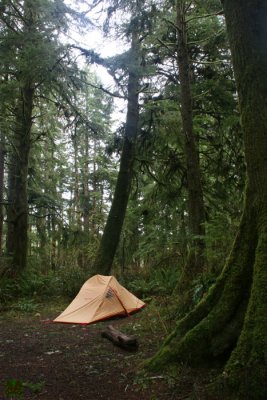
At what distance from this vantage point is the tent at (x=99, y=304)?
8.58 meters

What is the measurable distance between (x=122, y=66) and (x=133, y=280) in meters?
6.37

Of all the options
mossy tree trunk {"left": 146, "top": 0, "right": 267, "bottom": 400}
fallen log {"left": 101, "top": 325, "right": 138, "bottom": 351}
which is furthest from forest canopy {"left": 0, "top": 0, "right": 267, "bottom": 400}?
fallen log {"left": 101, "top": 325, "right": 138, "bottom": 351}

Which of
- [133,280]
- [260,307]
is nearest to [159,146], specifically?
[133,280]

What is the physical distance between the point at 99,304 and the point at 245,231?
17.7ft

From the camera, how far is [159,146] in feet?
39.5

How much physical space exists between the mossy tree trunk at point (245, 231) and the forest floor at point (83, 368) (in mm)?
316

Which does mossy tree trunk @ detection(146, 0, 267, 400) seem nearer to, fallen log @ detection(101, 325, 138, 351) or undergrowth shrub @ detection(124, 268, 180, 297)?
fallen log @ detection(101, 325, 138, 351)

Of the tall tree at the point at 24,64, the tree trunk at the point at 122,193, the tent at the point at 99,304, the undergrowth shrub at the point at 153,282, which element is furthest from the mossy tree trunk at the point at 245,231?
the tree trunk at the point at 122,193

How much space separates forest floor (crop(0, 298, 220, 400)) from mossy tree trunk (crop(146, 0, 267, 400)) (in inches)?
12.5

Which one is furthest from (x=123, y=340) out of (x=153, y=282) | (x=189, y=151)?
(x=153, y=282)

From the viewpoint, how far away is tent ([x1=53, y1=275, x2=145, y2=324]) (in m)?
8.58

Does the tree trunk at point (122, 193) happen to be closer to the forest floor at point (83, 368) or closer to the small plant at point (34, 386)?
the forest floor at point (83, 368)

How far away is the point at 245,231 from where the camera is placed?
421cm

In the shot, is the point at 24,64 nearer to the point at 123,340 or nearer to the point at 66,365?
the point at 123,340
